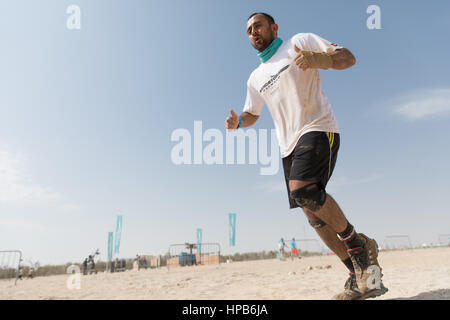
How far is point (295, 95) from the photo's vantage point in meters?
2.27

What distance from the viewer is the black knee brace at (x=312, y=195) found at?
2062mm

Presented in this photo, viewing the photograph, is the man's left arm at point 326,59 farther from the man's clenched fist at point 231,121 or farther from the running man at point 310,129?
the man's clenched fist at point 231,121

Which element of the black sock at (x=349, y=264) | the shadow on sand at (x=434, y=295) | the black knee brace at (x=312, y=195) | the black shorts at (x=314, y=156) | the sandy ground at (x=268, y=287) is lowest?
the sandy ground at (x=268, y=287)

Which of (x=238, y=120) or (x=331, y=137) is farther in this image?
(x=238, y=120)

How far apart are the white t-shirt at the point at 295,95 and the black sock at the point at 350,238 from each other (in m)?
0.81

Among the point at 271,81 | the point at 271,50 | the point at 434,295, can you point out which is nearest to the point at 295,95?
the point at 271,81

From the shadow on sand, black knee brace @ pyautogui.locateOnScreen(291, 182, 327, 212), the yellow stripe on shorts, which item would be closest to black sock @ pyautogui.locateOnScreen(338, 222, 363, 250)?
black knee brace @ pyautogui.locateOnScreen(291, 182, 327, 212)

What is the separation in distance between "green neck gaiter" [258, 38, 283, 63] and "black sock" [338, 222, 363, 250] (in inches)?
65.8

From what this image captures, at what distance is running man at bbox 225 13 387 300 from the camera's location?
2.07m

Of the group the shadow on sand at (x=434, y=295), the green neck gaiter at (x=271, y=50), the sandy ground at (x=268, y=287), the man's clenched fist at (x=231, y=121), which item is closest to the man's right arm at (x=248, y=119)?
the man's clenched fist at (x=231, y=121)

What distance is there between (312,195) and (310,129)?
55cm

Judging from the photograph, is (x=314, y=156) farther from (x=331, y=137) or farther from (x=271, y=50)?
(x=271, y=50)

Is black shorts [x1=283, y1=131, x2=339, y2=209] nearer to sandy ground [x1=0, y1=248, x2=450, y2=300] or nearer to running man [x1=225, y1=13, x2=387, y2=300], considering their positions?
running man [x1=225, y1=13, x2=387, y2=300]

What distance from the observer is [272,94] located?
2426mm
